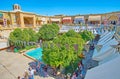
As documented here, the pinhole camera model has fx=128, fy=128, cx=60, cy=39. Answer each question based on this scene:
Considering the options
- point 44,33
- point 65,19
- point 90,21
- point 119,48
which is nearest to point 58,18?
point 65,19

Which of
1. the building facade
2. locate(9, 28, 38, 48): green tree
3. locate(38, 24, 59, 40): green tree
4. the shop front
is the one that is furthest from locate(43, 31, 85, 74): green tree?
the shop front

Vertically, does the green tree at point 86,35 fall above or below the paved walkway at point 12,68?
above

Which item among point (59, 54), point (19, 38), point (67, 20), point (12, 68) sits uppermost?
point (67, 20)

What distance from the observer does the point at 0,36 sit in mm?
22203

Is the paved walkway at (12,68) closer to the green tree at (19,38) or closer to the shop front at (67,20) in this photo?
the green tree at (19,38)

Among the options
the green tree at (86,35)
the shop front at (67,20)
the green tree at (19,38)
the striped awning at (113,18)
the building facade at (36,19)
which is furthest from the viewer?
the shop front at (67,20)

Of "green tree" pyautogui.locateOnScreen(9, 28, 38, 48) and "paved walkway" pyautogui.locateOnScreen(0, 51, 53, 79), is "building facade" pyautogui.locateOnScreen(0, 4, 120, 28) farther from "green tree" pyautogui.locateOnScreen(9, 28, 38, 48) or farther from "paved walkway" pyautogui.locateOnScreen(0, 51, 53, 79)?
"paved walkway" pyautogui.locateOnScreen(0, 51, 53, 79)

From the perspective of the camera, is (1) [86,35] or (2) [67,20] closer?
(1) [86,35]

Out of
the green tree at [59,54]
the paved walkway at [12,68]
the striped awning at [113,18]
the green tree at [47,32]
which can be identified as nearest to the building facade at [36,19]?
the striped awning at [113,18]

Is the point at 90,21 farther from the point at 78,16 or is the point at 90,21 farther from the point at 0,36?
the point at 0,36

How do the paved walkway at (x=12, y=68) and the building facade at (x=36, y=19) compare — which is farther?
the building facade at (x=36, y=19)

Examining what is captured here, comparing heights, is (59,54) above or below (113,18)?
below

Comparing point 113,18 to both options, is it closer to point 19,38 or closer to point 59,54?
point 19,38

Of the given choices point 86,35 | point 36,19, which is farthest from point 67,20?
point 86,35
